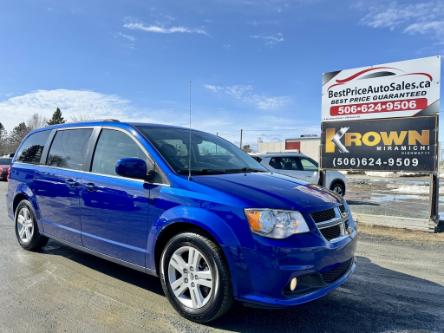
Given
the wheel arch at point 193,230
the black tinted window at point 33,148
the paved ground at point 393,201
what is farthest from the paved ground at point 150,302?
the paved ground at point 393,201

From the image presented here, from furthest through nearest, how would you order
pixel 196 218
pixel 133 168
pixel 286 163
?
1. pixel 286 163
2. pixel 133 168
3. pixel 196 218

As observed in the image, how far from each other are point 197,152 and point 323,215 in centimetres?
167

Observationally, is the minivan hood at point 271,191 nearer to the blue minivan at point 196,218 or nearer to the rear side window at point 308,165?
the blue minivan at point 196,218

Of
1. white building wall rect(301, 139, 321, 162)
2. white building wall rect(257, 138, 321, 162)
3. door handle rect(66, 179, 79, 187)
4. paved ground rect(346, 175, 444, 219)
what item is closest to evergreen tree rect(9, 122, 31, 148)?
white building wall rect(257, 138, 321, 162)

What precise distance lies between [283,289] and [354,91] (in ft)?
25.6

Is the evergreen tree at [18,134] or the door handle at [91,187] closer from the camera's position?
the door handle at [91,187]

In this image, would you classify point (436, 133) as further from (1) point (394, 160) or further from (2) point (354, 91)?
(2) point (354, 91)

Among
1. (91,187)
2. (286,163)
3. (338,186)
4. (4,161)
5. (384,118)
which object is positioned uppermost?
(384,118)

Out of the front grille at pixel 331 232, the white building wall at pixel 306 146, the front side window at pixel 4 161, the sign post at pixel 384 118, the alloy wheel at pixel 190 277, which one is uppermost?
the white building wall at pixel 306 146

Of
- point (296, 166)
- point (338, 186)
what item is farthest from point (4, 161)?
point (338, 186)

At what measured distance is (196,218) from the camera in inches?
132

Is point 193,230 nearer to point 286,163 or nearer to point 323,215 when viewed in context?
point 323,215

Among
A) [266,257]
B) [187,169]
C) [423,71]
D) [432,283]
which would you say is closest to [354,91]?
[423,71]

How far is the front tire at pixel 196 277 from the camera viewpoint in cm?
323
